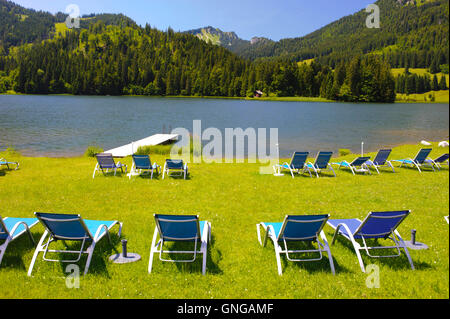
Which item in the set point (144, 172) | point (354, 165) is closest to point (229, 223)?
point (144, 172)

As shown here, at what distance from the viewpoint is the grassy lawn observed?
421 centimetres

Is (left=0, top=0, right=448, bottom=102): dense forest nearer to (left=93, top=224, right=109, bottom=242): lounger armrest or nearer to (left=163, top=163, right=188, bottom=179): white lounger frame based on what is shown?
(left=163, top=163, right=188, bottom=179): white lounger frame

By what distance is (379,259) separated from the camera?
508 cm

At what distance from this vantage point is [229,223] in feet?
22.2

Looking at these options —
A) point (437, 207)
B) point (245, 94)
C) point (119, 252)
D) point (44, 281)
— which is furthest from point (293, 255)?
point (245, 94)

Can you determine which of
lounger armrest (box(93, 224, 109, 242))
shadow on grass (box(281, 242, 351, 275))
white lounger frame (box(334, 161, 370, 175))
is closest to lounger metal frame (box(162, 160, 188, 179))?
lounger armrest (box(93, 224, 109, 242))

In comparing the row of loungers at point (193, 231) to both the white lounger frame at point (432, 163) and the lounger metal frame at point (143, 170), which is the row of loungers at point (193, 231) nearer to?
the lounger metal frame at point (143, 170)

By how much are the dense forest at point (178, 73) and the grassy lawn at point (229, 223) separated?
4217 inches

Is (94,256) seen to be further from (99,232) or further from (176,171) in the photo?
(176,171)

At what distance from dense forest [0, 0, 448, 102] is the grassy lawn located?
107 metres

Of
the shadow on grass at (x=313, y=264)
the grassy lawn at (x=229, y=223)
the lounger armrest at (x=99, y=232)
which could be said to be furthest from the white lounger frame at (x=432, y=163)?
the lounger armrest at (x=99, y=232)

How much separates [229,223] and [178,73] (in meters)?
147

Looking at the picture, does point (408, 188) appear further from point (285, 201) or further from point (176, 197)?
point (176, 197)

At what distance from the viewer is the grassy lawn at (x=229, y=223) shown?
166 inches
